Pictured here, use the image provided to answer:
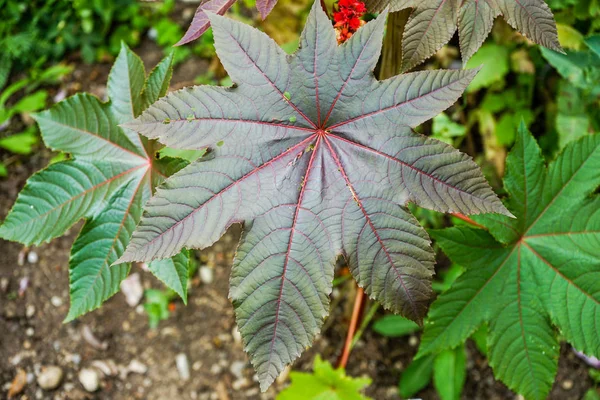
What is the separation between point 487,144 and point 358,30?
5.20 ft

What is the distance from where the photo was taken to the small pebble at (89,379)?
2043 mm

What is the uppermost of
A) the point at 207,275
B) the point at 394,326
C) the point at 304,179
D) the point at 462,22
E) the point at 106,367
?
the point at 462,22

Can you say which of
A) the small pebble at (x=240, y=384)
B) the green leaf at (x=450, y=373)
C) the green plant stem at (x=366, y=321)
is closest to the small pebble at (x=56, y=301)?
the small pebble at (x=240, y=384)

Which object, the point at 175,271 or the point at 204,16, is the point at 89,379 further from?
the point at 204,16

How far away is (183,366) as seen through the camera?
2.11m

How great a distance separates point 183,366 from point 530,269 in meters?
1.50

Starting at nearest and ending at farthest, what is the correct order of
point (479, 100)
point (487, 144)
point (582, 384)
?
point (582, 384) < point (487, 144) < point (479, 100)

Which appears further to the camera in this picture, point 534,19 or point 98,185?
point 98,185

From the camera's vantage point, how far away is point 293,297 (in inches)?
35.9

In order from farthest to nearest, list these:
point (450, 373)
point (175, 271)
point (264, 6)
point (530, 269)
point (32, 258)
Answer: point (32, 258), point (450, 373), point (530, 269), point (175, 271), point (264, 6)

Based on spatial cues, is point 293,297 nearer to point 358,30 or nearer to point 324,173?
point 324,173

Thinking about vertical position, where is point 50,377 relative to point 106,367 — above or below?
below

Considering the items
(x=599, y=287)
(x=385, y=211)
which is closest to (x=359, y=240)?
(x=385, y=211)

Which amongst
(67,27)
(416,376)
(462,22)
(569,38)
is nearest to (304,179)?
(462,22)
